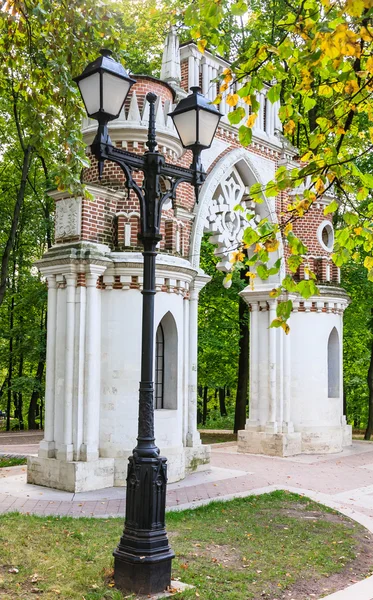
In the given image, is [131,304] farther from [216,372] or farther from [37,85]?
[216,372]

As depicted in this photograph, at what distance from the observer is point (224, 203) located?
1392 centimetres

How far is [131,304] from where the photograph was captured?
1102 centimetres

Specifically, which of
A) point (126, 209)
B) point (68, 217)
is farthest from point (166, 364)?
point (68, 217)

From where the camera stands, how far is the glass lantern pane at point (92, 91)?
5641 mm

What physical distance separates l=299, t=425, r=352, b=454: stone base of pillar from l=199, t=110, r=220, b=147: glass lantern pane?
1059cm

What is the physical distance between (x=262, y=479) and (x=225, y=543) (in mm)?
4628

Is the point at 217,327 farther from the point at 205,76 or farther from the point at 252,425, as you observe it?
the point at 205,76

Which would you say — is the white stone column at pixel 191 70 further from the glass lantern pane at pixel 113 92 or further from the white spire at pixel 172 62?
the glass lantern pane at pixel 113 92

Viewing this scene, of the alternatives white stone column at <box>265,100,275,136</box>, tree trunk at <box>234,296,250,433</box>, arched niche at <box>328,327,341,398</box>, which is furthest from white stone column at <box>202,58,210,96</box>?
tree trunk at <box>234,296,250,433</box>

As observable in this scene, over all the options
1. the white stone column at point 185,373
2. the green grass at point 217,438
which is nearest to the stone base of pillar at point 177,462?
the white stone column at point 185,373

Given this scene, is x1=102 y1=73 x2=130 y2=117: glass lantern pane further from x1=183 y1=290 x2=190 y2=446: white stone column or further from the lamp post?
x1=183 y1=290 x2=190 y2=446: white stone column

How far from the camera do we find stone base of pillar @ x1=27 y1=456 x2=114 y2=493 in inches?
394

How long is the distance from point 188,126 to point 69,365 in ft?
17.9

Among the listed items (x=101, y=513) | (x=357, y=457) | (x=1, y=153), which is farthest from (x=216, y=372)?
(x=101, y=513)
